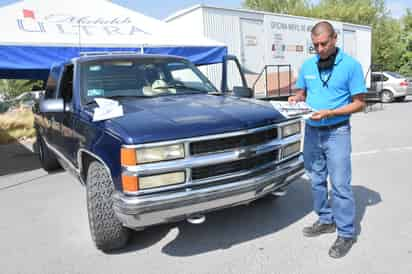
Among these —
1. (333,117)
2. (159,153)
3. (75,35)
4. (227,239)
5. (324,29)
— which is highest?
(75,35)

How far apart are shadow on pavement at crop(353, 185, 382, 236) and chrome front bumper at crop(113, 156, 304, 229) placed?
1408mm

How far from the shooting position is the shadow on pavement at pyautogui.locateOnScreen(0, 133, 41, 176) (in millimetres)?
7128

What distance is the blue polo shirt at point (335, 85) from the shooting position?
282 centimetres

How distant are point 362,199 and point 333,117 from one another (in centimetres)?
188

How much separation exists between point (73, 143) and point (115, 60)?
3.44 ft

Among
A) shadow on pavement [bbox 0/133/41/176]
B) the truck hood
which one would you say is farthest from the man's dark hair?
shadow on pavement [bbox 0/133/41/176]

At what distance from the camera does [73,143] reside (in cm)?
378

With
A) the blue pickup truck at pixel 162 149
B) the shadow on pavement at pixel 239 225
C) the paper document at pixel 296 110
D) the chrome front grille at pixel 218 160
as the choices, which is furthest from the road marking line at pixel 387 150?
the chrome front grille at pixel 218 160

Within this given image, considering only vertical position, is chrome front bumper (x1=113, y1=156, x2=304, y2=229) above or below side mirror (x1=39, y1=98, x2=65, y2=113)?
below

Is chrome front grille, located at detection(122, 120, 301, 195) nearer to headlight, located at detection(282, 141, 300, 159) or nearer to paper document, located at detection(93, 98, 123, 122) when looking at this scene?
headlight, located at detection(282, 141, 300, 159)

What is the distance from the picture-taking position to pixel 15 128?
1114 centimetres

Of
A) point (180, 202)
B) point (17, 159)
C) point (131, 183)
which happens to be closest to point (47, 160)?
point (17, 159)

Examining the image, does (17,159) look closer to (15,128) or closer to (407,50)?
(15,128)

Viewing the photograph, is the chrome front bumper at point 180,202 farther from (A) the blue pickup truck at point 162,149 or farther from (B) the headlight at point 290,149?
(B) the headlight at point 290,149
